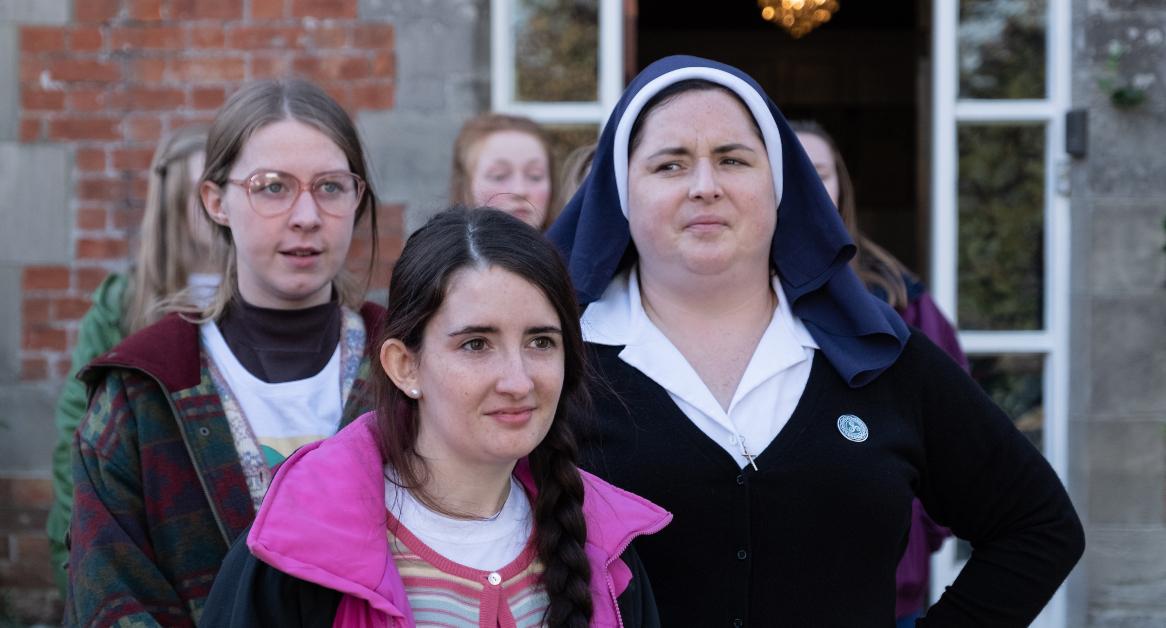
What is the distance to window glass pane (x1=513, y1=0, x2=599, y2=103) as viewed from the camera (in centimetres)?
447

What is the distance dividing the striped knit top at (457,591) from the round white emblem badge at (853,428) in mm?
662

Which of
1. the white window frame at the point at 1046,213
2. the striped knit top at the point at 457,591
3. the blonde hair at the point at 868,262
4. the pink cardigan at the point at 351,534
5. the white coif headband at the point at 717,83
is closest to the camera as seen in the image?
the pink cardigan at the point at 351,534

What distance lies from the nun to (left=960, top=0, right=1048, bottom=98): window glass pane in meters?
2.32

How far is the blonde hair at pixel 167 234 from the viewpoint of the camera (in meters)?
3.58

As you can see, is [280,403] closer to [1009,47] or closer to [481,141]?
[481,141]

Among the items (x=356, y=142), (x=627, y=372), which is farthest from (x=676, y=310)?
(x=356, y=142)

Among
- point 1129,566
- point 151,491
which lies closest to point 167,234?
point 151,491

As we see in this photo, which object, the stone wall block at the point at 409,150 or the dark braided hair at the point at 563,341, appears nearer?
the dark braided hair at the point at 563,341

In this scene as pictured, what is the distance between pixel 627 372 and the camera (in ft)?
7.63

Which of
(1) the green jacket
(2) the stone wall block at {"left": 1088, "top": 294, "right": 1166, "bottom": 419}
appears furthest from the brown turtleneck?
(2) the stone wall block at {"left": 1088, "top": 294, "right": 1166, "bottom": 419}

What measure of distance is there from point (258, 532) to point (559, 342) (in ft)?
1.73

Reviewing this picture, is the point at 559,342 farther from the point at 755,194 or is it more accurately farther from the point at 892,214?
the point at 892,214

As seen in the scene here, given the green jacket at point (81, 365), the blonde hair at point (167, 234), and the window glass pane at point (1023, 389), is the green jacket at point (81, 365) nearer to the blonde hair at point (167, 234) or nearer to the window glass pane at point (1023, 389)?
the blonde hair at point (167, 234)

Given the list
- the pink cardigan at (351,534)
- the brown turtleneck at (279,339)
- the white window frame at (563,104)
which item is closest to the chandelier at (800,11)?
the white window frame at (563,104)
